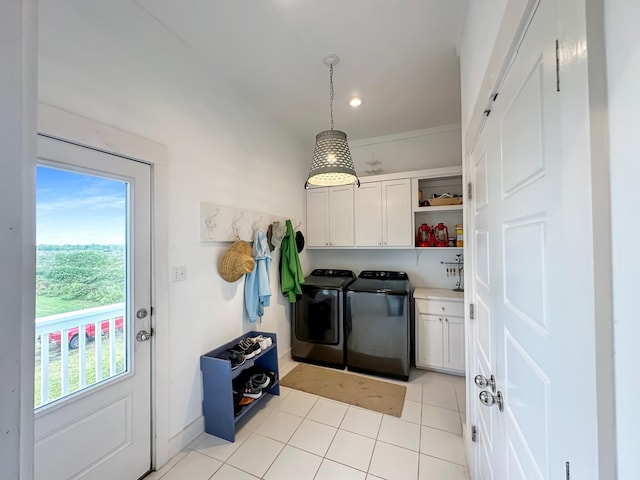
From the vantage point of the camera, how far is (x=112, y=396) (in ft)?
4.53

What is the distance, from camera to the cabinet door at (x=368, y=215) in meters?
3.07

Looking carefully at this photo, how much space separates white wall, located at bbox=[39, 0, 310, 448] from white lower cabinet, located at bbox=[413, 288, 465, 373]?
1.73m

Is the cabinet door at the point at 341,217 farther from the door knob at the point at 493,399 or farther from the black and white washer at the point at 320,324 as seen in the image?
the door knob at the point at 493,399

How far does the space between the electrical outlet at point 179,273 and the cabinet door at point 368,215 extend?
202 centimetres

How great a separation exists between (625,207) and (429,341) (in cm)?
274

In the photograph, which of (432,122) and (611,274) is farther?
(432,122)

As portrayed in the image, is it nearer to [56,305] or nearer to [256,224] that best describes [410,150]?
[256,224]

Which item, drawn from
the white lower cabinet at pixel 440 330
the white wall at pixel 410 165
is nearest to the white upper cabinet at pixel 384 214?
the white wall at pixel 410 165

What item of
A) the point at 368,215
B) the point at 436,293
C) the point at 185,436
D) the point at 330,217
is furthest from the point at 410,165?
the point at 185,436

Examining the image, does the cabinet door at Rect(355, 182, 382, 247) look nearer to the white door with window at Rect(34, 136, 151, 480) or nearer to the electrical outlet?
the electrical outlet

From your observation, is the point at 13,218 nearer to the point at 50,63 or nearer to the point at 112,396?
the point at 50,63

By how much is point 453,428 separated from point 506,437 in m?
1.38

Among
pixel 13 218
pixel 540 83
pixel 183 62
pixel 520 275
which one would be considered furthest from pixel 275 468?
pixel 183 62

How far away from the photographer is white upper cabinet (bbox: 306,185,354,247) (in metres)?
3.22
